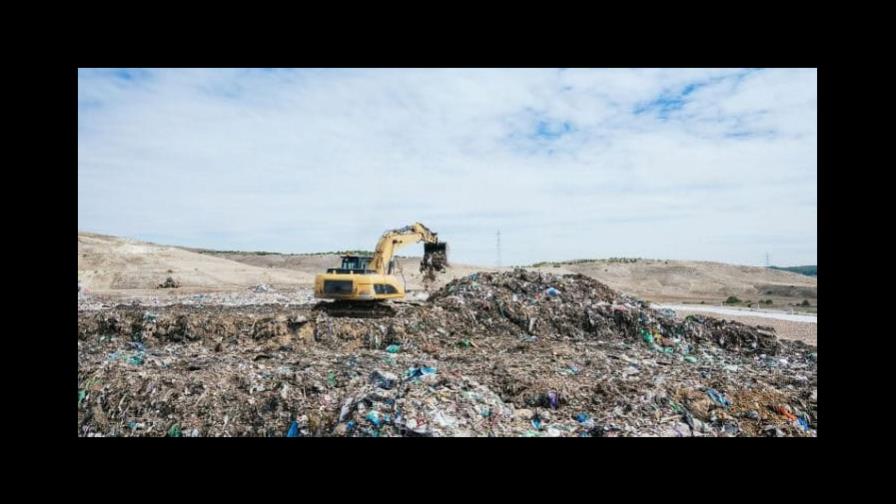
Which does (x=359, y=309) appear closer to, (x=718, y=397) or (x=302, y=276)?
(x=718, y=397)

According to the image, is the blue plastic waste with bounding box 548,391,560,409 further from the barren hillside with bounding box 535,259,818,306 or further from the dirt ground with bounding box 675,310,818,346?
the barren hillside with bounding box 535,259,818,306

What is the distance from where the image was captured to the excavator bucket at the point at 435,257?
1065cm

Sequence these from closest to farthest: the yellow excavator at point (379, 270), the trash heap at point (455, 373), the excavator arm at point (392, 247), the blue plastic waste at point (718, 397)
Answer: the trash heap at point (455, 373), the blue plastic waste at point (718, 397), the yellow excavator at point (379, 270), the excavator arm at point (392, 247)

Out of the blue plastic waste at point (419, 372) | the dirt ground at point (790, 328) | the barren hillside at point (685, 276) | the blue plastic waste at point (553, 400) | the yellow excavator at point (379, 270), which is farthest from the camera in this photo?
the barren hillside at point (685, 276)

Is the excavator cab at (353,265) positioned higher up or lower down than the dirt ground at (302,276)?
higher up

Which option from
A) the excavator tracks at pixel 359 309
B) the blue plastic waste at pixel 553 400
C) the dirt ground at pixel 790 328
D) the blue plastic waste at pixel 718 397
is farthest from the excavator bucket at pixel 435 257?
the blue plastic waste at pixel 718 397

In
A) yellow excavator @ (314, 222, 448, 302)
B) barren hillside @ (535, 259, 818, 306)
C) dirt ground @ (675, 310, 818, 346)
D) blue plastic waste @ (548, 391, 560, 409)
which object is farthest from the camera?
barren hillside @ (535, 259, 818, 306)

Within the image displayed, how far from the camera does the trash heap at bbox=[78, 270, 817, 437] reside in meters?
5.38

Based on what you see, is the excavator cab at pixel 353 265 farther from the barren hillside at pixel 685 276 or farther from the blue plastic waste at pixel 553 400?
the barren hillside at pixel 685 276

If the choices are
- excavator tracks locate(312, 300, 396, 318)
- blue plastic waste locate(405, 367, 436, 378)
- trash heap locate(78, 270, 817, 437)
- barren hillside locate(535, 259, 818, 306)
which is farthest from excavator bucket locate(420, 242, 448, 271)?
barren hillside locate(535, 259, 818, 306)

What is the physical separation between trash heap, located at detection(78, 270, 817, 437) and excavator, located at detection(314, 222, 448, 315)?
1.58 ft
